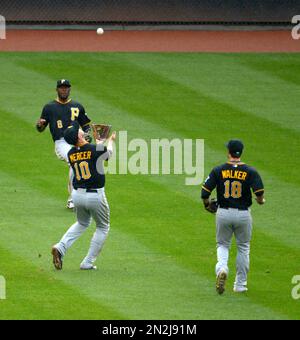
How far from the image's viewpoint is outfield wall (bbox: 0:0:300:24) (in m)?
24.2

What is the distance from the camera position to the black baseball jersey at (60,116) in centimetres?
1583

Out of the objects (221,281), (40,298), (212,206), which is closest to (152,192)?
(212,206)

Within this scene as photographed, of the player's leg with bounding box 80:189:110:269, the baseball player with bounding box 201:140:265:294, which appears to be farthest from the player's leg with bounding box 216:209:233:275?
the player's leg with bounding box 80:189:110:269

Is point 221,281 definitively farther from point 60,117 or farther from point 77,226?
point 60,117

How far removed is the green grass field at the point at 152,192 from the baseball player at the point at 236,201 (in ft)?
1.37

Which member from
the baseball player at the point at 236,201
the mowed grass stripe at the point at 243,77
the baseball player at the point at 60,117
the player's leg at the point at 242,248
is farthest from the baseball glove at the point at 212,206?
the mowed grass stripe at the point at 243,77

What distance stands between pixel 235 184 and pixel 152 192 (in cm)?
460

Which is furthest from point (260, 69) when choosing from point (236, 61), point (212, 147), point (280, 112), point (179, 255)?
point (179, 255)

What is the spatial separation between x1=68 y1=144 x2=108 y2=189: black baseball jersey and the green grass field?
1.04 meters

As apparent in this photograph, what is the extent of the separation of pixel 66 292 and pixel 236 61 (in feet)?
39.3

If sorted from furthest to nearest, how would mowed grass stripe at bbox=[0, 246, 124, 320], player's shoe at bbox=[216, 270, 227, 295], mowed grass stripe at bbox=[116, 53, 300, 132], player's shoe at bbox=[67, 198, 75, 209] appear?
mowed grass stripe at bbox=[116, 53, 300, 132], player's shoe at bbox=[67, 198, 75, 209], player's shoe at bbox=[216, 270, 227, 295], mowed grass stripe at bbox=[0, 246, 124, 320]

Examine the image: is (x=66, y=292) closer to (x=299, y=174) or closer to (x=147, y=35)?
(x=299, y=174)

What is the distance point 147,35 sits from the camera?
24.3 meters

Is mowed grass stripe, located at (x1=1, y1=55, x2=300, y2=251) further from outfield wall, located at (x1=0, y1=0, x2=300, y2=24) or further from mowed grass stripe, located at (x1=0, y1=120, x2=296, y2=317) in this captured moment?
outfield wall, located at (x1=0, y1=0, x2=300, y2=24)
